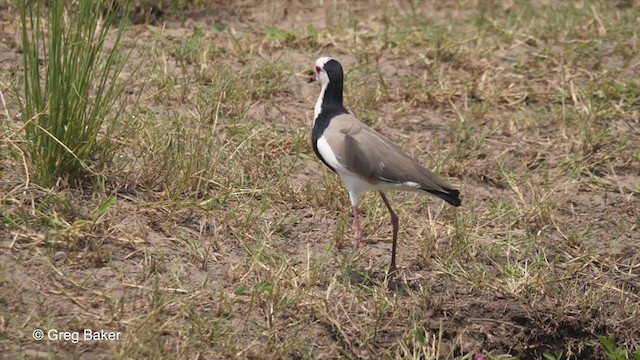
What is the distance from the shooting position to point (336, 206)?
225 inches

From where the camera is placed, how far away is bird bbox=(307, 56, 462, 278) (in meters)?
5.00

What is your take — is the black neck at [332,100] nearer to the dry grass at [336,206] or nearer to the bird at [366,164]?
the bird at [366,164]

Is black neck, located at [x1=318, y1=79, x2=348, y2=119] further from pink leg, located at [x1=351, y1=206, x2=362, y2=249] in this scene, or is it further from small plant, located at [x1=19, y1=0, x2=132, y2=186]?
small plant, located at [x1=19, y1=0, x2=132, y2=186]

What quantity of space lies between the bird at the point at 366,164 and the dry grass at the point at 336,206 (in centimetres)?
34

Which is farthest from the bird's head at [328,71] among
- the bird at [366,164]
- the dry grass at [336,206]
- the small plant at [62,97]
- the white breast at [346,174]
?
the small plant at [62,97]

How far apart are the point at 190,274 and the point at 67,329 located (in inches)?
29.5

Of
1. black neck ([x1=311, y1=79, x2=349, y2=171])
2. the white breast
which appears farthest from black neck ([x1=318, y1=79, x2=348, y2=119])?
the white breast

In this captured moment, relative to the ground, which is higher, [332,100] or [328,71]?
[328,71]

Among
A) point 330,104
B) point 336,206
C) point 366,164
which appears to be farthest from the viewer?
point 336,206

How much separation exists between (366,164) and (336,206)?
2.41ft

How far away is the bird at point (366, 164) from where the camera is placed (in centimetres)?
500

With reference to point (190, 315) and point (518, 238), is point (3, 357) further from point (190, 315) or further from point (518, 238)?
point (518, 238)

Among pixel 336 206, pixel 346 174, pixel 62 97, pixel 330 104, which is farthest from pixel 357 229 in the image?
pixel 62 97

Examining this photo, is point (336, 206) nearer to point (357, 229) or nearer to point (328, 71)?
point (357, 229)
